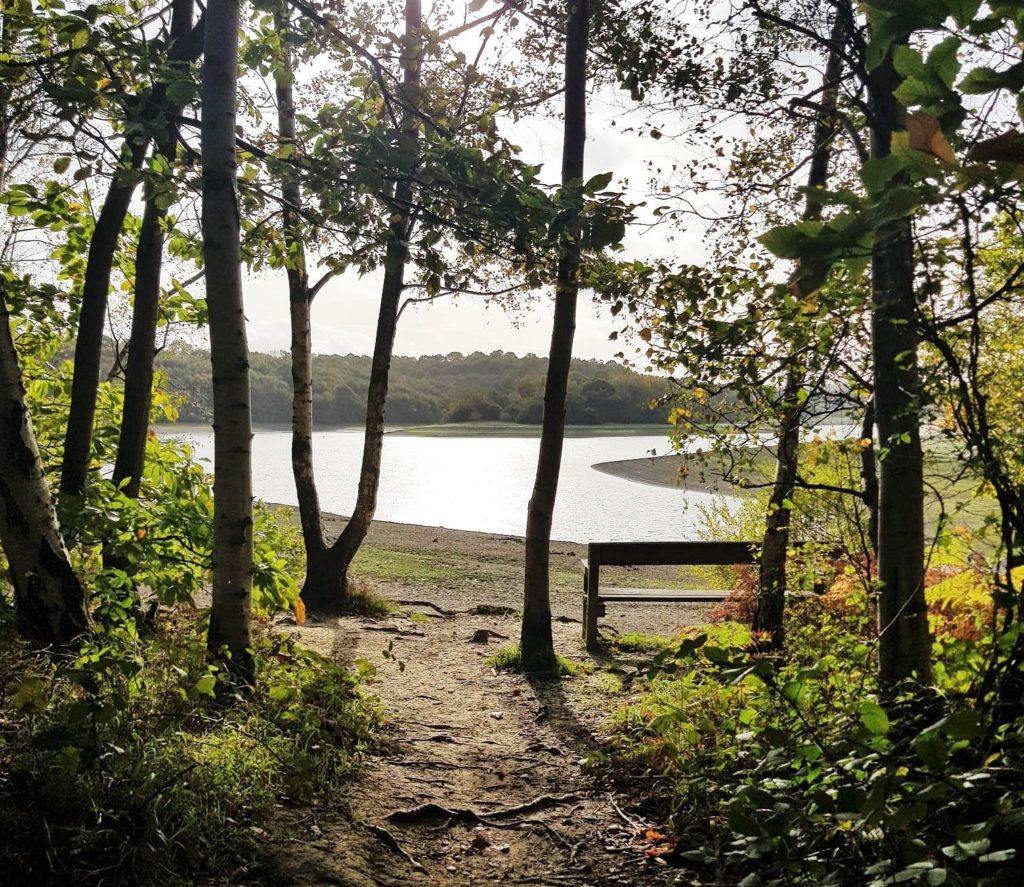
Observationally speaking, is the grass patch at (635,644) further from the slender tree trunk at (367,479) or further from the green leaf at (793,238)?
the green leaf at (793,238)

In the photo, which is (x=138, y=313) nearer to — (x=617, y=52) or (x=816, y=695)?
(x=617, y=52)

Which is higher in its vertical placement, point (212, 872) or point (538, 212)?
point (538, 212)

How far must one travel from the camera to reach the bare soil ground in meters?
3.09

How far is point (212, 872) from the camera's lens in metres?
2.72

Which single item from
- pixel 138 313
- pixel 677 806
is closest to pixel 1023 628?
pixel 677 806

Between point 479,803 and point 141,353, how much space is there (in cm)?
372

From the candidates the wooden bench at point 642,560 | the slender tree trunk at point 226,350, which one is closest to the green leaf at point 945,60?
the slender tree trunk at point 226,350

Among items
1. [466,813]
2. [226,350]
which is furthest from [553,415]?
[466,813]

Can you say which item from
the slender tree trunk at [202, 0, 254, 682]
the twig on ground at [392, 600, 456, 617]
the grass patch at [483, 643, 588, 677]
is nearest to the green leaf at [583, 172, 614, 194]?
the slender tree trunk at [202, 0, 254, 682]

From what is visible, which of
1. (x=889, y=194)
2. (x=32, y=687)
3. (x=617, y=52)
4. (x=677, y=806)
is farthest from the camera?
(x=617, y=52)

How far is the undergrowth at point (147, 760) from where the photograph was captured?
2.56 metres

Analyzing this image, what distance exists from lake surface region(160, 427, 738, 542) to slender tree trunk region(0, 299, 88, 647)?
8.30 m

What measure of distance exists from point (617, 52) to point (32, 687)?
5.41 m

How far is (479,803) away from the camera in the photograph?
12.7 feet
